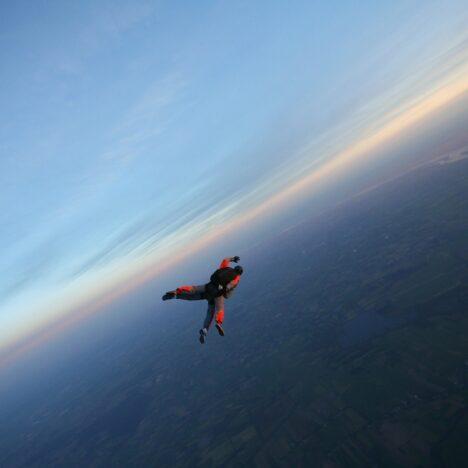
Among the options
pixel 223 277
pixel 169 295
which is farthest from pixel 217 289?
pixel 169 295

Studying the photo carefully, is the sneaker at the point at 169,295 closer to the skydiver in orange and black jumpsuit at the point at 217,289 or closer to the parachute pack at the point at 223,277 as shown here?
the skydiver in orange and black jumpsuit at the point at 217,289

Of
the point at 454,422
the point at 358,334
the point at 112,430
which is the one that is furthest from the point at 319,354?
the point at 112,430

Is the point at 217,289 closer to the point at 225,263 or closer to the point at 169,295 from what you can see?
the point at 225,263

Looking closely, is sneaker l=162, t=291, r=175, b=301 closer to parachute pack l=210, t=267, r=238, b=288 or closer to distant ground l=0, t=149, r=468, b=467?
parachute pack l=210, t=267, r=238, b=288

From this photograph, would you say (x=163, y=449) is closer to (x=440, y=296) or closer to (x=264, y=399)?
(x=264, y=399)

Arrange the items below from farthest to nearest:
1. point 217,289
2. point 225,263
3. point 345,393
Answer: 1. point 345,393
2. point 225,263
3. point 217,289

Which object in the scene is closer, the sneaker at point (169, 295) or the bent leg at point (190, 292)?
the sneaker at point (169, 295)

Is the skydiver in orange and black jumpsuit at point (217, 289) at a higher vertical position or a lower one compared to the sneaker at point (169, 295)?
lower

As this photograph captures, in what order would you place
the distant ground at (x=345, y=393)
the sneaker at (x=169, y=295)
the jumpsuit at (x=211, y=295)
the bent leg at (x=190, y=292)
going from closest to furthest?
1. the sneaker at (x=169, y=295)
2. the bent leg at (x=190, y=292)
3. the jumpsuit at (x=211, y=295)
4. the distant ground at (x=345, y=393)

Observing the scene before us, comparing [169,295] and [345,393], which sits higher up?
[169,295]

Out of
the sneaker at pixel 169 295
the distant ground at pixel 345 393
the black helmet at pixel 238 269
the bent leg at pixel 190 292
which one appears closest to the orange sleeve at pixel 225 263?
the black helmet at pixel 238 269

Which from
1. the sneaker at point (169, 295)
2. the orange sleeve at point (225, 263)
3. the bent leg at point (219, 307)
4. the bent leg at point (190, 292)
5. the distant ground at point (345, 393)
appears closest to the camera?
the sneaker at point (169, 295)
